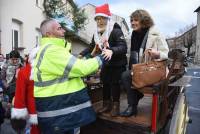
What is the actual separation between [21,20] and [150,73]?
1223 cm

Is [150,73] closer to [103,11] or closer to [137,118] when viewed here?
[137,118]

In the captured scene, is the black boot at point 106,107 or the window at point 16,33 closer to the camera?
the black boot at point 106,107

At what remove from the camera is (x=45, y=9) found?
19031 mm

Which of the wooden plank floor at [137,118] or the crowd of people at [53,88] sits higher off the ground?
the crowd of people at [53,88]

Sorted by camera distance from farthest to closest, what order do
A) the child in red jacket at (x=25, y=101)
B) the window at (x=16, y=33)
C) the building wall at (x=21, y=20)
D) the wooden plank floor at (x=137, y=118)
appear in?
the window at (x=16, y=33) < the building wall at (x=21, y=20) < the wooden plank floor at (x=137, y=118) < the child in red jacket at (x=25, y=101)

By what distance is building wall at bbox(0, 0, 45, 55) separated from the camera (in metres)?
13.2

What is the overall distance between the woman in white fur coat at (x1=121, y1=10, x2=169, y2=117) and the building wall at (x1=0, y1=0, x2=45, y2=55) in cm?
947

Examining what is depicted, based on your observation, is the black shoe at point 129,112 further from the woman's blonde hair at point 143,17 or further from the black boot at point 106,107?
the woman's blonde hair at point 143,17

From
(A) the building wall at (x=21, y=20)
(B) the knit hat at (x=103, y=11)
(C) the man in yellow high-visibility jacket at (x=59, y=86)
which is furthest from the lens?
(A) the building wall at (x=21, y=20)

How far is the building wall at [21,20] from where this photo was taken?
13242 millimetres

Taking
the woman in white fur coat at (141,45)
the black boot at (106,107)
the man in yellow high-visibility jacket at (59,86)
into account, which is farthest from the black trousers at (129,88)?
the man in yellow high-visibility jacket at (59,86)

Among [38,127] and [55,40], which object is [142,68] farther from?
[38,127]

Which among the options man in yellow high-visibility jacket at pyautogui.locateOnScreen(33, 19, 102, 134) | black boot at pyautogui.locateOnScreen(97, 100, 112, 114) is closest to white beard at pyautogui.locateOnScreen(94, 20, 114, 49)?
man in yellow high-visibility jacket at pyautogui.locateOnScreen(33, 19, 102, 134)

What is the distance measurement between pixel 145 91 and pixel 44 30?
1297mm
